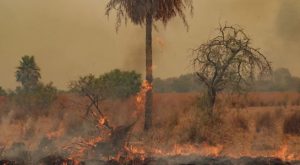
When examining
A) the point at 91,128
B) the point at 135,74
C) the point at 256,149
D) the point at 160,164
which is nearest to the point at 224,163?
the point at 160,164

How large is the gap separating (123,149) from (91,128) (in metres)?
5.63

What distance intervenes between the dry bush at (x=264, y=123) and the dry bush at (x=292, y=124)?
477mm

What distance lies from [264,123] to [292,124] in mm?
1137

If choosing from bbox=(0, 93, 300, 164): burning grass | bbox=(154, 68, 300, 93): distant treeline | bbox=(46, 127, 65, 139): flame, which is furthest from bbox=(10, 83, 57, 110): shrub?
bbox=(154, 68, 300, 93): distant treeline

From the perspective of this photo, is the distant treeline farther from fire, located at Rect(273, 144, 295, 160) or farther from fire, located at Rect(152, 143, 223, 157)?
fire, located at Rect(273, 144, 295, 160)

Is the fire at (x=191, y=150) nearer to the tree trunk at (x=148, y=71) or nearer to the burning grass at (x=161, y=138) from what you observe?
the burning grass at (x=161, y=138)

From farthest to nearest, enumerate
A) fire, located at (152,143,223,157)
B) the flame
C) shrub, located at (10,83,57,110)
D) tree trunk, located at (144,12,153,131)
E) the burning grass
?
1. shrub, located at (10,83,57,110)
2. tree trunk, located at (144,12,153,131)
3. the flame
4. fire, located at (152,143,223,157)
5. the burning grass

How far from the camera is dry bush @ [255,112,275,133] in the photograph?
21609 mm

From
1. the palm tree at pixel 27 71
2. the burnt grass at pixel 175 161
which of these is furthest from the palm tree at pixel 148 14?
the palm tree at pixel 27 71

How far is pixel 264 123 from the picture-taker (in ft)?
73.2

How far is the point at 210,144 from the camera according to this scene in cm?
1970

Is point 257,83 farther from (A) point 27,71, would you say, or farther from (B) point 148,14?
(B) point 148,14

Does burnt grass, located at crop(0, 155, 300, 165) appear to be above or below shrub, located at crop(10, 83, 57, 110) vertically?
below

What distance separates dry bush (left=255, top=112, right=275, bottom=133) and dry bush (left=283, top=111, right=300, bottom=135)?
0.48m
